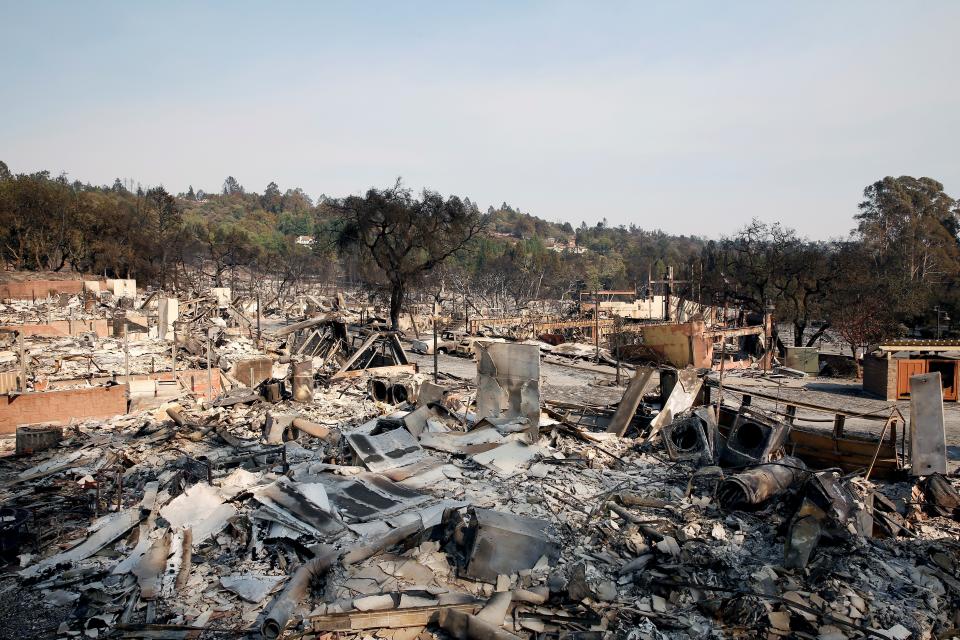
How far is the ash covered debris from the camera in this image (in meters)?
4.73

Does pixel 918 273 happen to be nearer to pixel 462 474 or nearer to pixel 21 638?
pixel 462 474

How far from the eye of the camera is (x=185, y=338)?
1781 cm

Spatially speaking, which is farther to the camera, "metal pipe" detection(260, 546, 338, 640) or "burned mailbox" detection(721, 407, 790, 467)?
"burned mailbox" detection(721, 407, 790, 467)

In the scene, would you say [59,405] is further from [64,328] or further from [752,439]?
[752,439]

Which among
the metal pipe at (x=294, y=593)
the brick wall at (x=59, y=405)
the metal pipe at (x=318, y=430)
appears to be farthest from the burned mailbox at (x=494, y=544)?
the brick wall at (x=59, y=405)

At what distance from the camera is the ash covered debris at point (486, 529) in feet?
15.5

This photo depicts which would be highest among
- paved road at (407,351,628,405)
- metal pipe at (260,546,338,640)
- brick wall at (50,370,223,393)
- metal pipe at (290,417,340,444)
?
brick wall at (50,370,223,393)

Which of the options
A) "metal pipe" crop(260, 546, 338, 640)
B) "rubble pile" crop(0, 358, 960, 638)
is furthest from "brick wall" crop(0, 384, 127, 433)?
"metal pipe" crop(260, 546, 338, 640)

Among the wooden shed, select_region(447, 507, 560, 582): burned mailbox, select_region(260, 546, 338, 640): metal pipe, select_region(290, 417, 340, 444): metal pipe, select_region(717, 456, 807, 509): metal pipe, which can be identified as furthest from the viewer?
the wooden shed

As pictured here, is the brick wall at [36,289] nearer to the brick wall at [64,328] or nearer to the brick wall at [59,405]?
the brick wall at [64,328]

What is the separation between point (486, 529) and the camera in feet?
18.0

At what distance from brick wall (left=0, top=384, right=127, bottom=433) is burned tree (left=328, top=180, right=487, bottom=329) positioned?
46.8 feet

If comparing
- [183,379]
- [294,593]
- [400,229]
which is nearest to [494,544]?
[294,593]

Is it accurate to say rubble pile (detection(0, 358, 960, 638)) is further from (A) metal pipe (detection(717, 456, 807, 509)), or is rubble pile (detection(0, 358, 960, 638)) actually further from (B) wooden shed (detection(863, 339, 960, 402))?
(B) wooden shed (detection(863, 339, 960, 402))
